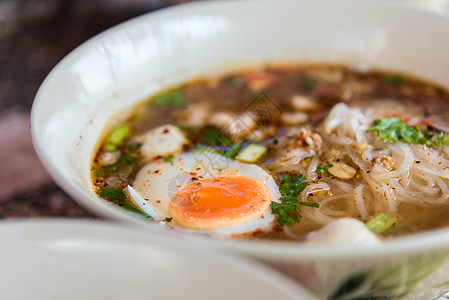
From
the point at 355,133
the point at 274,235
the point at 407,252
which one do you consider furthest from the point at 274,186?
the point at 407,252

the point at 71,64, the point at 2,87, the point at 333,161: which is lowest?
the point at 2,87

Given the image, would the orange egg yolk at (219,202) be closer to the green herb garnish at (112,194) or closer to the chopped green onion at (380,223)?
the green herb garnish at (112,194)

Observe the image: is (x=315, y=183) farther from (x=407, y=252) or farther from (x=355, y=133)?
(x=407, y=252)

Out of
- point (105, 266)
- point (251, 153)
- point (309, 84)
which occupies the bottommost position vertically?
point (251, 153)

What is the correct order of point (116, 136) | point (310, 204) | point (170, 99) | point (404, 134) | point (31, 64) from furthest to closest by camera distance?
1. point (31, 64)
2. point (170, 99)
3. point (116, 136)
4. point (404, 134)
5. point (310, 204)

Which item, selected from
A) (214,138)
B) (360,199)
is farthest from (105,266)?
(214,138)

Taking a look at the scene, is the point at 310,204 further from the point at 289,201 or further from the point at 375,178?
the point at 375,178

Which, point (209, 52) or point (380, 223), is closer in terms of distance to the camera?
point (380, 223)
